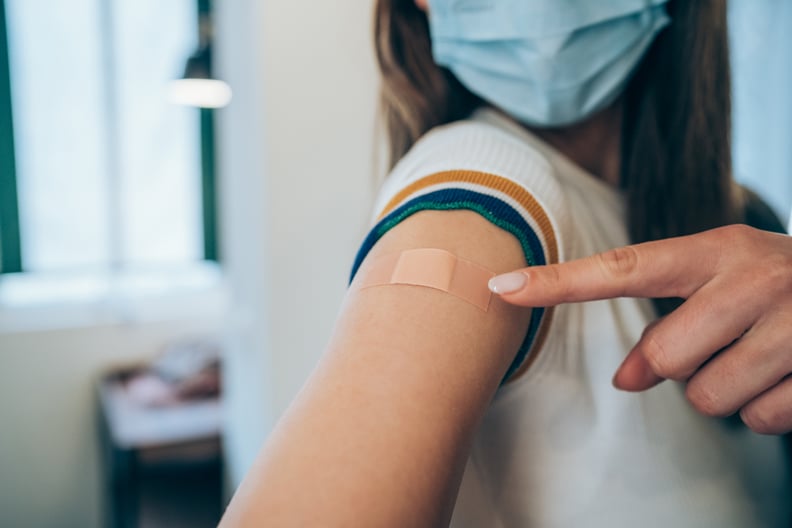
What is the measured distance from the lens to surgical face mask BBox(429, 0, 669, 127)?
59 cm

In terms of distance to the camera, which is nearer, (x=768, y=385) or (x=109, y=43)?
(x=768, y=385)

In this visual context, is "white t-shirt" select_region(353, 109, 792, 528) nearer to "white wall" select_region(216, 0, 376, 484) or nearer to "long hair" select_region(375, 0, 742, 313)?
"long hair" select_region(375, 0, 742, 313)

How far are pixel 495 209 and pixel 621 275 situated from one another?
0.35ft

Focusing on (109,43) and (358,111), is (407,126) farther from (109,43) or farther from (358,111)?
(109,43)

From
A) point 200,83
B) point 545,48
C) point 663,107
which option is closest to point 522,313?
point 545,48

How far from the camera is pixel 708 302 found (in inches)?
16.9

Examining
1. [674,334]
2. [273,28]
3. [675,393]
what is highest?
[273,28]

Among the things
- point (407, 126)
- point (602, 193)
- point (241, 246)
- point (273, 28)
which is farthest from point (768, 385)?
point (241, 246)

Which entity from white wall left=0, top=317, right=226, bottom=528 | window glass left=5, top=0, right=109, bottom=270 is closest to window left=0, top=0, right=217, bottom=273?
window glass left=5, top=0, right=109, bottom=270

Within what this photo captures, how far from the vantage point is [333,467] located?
0.33m

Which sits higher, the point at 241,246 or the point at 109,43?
the point at 109,43

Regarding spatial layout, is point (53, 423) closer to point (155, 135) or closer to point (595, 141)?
point (155, 135)

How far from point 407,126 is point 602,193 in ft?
0.84

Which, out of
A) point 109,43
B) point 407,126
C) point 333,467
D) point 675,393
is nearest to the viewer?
point 333,467
